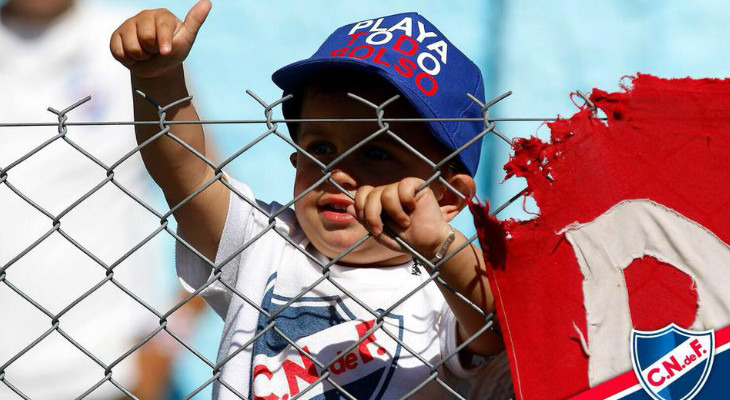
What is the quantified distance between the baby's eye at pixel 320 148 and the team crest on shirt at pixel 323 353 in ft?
0.78

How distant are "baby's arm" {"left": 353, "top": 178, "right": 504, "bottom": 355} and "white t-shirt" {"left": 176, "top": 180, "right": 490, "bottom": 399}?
10 cm

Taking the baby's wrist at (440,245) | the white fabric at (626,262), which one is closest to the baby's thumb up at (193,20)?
the baby's wrist at (440,245)

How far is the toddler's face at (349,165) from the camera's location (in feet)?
5.47

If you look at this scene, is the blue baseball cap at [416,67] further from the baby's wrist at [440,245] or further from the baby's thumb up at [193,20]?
the baby's wrist at [440,245]

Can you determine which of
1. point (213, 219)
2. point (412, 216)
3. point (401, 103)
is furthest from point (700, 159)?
point (213, 219)

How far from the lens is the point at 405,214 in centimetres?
129

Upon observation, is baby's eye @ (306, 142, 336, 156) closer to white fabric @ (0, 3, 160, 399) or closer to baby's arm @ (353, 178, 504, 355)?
baby's arm @ (353, 178, 504, 355)

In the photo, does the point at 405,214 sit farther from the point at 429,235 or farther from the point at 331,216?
the point at 331,216

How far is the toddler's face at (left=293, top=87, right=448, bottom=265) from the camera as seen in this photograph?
1666 millimetres

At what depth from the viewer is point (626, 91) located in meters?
1.31

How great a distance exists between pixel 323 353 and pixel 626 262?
0.53 metres

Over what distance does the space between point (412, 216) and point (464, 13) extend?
6.10 ft

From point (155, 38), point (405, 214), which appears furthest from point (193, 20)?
point (405, 214)

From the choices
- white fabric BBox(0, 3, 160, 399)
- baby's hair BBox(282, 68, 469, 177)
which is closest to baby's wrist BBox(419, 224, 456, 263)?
baby's hair BBox(282, 68, 469, 177)
